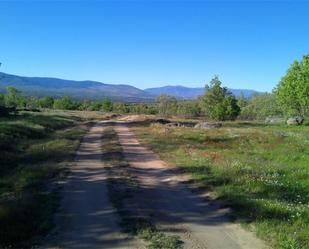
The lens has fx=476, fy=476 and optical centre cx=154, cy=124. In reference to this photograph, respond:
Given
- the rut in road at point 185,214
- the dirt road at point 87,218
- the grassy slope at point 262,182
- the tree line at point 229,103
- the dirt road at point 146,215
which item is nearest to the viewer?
the dirt road at point 87,218

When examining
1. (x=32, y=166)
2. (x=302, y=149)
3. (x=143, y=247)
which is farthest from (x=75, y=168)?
(x=302, y=149)

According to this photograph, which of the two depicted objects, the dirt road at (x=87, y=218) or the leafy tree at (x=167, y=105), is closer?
the dirt road at (x=87, y=218)

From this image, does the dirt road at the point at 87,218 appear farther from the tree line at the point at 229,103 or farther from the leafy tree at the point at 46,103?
the leafy tree at the point at 46,103

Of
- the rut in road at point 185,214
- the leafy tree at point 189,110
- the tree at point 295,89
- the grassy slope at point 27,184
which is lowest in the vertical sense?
the leafy tree at point 189,110

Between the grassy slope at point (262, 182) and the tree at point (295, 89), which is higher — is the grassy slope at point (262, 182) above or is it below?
below

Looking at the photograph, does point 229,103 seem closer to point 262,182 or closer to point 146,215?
point 262,182

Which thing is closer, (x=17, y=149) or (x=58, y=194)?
(x=58, y=194)

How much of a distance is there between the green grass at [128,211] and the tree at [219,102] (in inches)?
2869

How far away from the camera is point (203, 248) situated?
31.5ft

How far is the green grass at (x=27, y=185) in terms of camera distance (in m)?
10.7

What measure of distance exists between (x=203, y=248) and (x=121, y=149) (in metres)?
19.2

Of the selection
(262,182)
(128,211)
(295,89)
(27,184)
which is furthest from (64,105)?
(128,211)

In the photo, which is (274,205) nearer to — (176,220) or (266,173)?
(176,220)

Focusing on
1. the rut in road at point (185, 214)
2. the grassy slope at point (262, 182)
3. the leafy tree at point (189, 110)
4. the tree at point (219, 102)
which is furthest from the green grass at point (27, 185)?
the leafy tree at point (189, 110)
